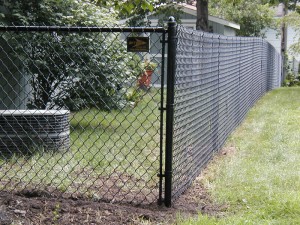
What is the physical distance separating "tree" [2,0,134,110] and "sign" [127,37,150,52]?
10.2ft

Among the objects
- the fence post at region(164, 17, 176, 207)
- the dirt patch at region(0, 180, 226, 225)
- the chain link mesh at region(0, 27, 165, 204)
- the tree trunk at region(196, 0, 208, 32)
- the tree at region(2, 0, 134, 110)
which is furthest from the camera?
the tree trunk at region(196, 0, 208, 32)

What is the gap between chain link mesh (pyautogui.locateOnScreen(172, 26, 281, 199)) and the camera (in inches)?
172

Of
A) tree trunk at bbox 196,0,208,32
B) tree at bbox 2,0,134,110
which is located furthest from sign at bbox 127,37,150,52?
tree trunk at bbox 196,0,208,32

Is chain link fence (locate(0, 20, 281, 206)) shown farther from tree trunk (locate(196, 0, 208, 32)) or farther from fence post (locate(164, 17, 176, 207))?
tree trunk (locate(196, 0, 208, 32))

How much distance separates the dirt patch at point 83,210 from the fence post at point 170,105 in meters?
0.18

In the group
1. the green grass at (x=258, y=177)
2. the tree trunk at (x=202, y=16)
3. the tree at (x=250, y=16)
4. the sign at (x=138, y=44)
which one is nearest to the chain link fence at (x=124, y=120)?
the sign at (x=138, y=44)

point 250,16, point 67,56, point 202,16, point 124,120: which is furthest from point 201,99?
point 250,16

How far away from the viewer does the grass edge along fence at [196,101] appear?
414 cm

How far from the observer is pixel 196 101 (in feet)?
16.8

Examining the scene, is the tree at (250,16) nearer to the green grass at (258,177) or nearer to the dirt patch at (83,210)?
the green grass at (258,177)

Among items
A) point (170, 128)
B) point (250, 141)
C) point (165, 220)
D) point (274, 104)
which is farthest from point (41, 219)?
point (274, 104)

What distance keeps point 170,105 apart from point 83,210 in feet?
3.45

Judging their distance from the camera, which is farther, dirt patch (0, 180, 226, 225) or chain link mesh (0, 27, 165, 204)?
chain link mesh (0, 27, 165, 204)

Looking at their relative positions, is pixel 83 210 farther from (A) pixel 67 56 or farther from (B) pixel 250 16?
(B) pixel 250 16
